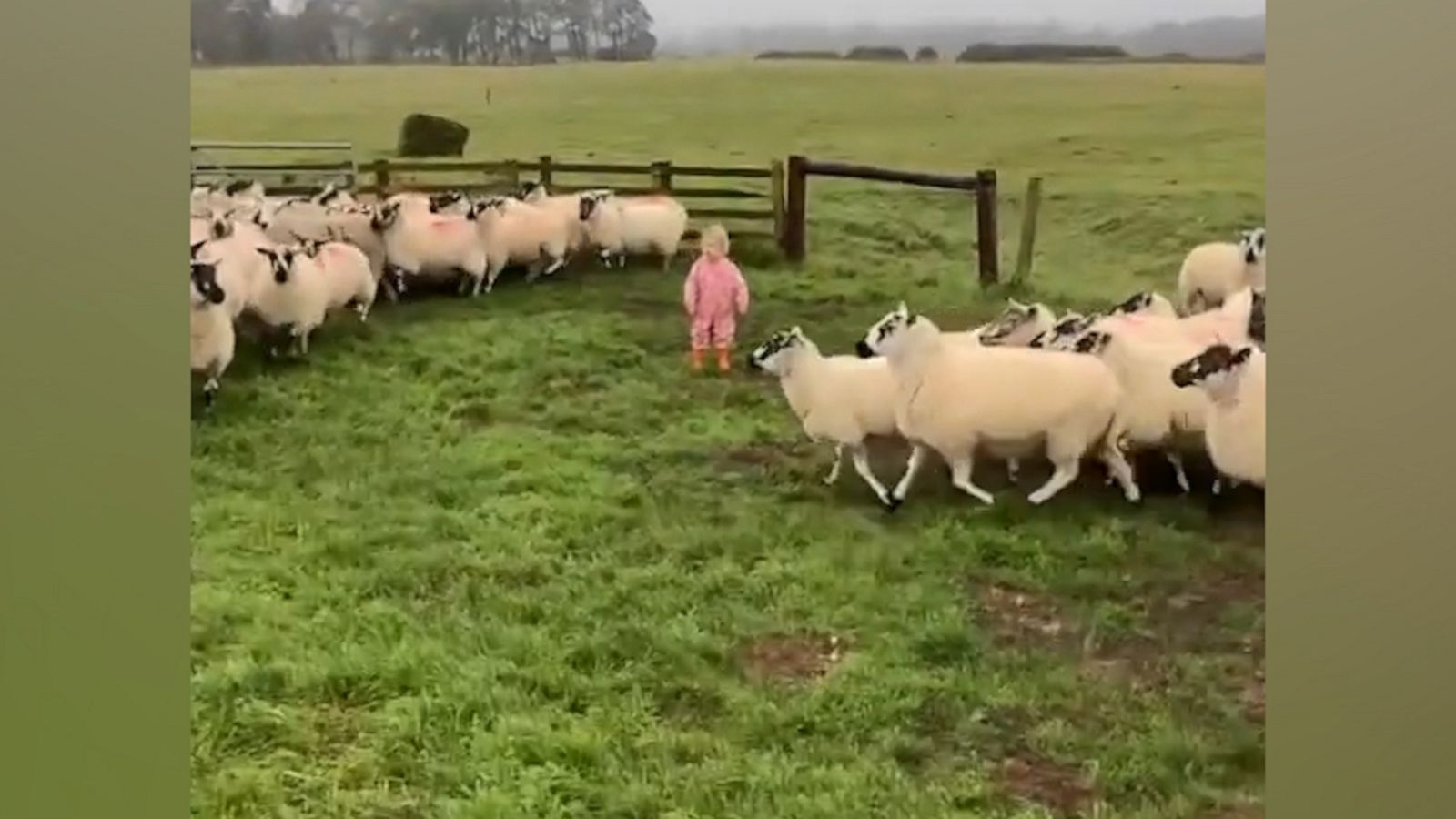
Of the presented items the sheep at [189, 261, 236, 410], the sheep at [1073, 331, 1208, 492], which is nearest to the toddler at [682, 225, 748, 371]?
the sheep at [1073, 331, 1208, 492]

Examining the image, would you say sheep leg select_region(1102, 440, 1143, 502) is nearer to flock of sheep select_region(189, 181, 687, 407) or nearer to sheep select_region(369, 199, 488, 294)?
flock of sheep select_region(189, 181, 687, 407)

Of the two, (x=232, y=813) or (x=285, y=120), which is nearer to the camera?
(x=232, y=813)

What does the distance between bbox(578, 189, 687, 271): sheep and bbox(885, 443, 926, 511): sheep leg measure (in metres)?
0.29

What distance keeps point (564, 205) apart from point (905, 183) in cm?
33

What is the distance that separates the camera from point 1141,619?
1546 millimetres

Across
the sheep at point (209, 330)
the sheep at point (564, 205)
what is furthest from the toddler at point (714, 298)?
the sheep at point (209, 330)

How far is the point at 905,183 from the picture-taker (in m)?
1.62

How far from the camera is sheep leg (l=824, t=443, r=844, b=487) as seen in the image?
5.26ft
